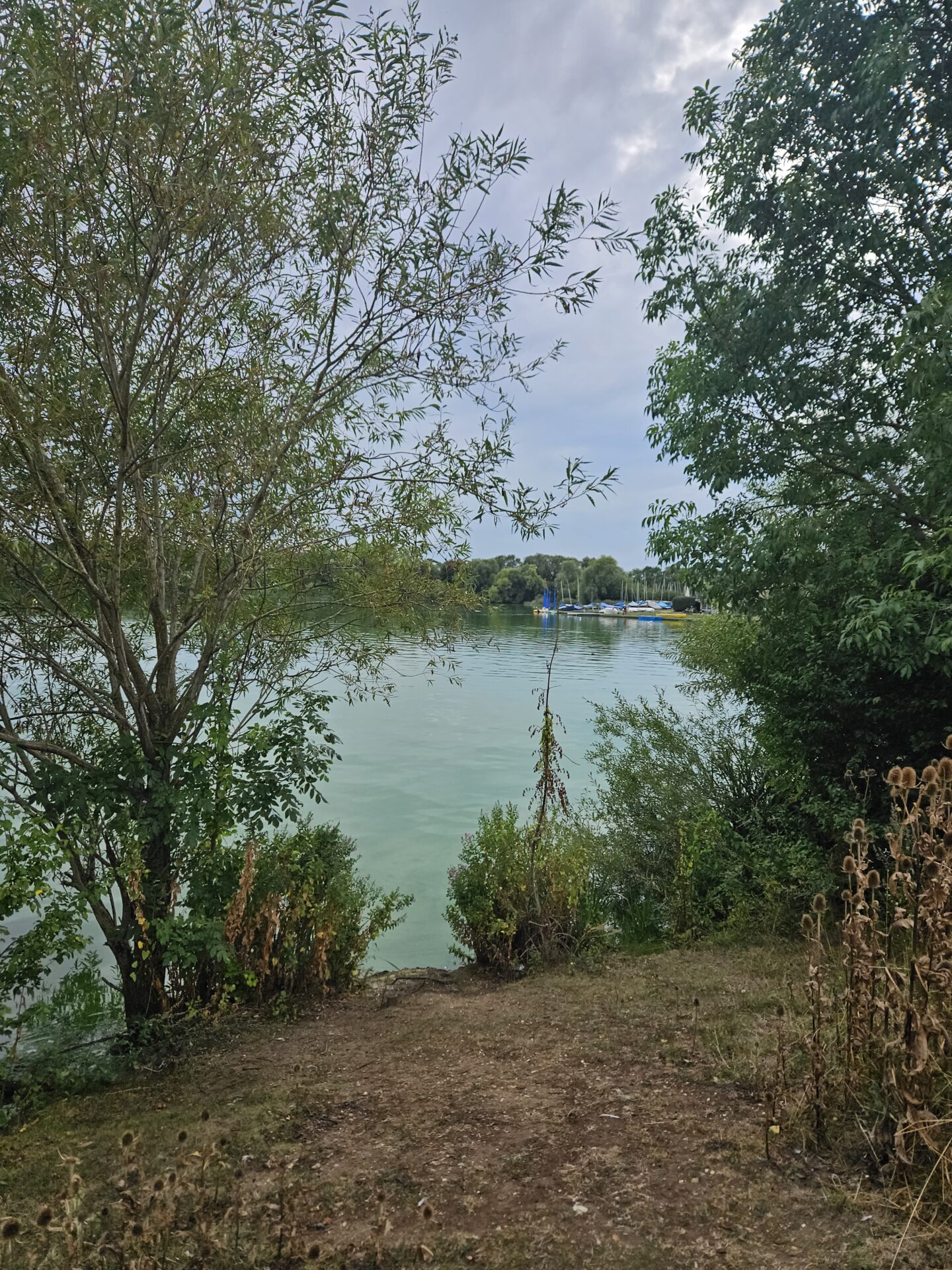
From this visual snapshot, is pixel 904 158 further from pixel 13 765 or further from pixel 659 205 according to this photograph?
pixel 13 765

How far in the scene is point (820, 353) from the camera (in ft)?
21.5

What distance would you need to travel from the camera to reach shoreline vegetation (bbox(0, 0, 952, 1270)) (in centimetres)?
228

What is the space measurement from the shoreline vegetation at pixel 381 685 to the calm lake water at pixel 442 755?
1351 mm

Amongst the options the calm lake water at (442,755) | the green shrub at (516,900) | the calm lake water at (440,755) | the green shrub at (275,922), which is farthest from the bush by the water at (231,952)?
the calm lake water at (442,755)

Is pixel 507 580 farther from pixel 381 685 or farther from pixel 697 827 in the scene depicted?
pixel 697 827

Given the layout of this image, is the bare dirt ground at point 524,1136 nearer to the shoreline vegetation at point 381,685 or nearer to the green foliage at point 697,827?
the shoreline vegetation at point 381,685

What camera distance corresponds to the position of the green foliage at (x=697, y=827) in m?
6.26

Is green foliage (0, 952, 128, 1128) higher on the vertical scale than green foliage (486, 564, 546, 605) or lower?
lower

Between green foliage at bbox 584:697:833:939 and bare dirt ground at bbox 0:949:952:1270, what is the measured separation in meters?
1.77

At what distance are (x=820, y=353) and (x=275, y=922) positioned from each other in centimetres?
613

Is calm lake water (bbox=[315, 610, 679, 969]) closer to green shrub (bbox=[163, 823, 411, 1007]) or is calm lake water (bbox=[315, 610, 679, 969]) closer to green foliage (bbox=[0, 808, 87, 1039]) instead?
green shrub (bbox=[163, 823, 411, 1007])

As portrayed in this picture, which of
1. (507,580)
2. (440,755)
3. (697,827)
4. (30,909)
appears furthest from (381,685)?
(440,755)

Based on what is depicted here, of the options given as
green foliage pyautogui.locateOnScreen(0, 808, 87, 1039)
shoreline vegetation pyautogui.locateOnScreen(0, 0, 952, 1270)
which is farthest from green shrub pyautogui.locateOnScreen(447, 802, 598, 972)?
green foliage pyautogui.locateOnScreen(0, 808, 87, 1039)

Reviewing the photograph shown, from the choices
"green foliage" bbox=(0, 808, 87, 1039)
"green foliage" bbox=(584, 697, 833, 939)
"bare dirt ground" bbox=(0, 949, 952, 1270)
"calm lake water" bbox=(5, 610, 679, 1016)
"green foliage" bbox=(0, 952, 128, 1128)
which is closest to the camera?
"bare dirt ground" bbox=(0, 949, 952, 1270)
